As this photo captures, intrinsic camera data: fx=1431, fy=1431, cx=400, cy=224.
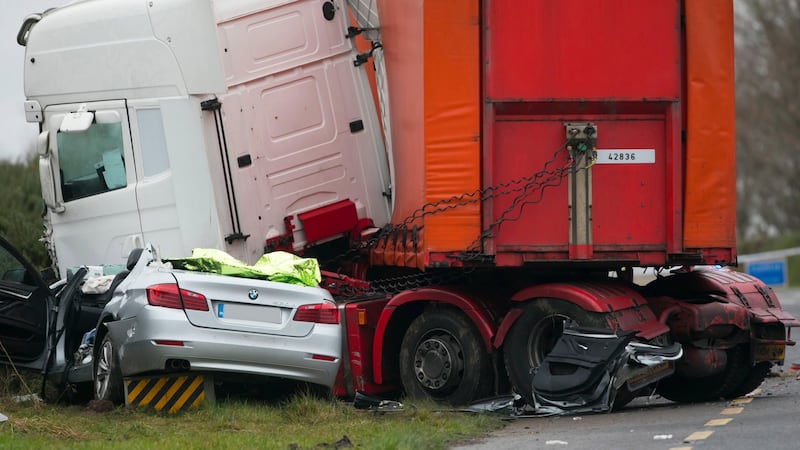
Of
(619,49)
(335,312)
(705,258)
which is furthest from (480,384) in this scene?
(619,49)

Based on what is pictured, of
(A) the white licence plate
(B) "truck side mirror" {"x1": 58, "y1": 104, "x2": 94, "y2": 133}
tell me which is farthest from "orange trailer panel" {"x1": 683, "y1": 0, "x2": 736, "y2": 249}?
(B) "truck side mirror" {"x1": 58, "y1": 104, "x2": 94, "y2": 133}

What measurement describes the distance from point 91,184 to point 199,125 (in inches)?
49.0

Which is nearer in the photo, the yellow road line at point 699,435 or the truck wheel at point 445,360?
the yellow road line at point 699,435

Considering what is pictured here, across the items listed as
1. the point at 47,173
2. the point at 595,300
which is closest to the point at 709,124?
the point at 595,300

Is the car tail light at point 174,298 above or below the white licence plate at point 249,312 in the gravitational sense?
above

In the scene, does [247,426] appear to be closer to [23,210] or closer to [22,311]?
[22,311]

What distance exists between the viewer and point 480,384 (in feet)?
35.2

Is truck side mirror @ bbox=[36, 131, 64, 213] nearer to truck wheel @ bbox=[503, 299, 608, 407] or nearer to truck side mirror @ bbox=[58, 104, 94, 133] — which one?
truck side mirror @ bbox=[58, 104, 94, 133]

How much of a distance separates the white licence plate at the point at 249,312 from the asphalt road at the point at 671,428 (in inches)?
76.8

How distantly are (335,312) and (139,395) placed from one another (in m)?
1.58

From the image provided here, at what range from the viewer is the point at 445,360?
1098cm

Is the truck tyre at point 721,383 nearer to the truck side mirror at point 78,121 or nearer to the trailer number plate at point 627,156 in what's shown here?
the trailer number plate at point 627,156

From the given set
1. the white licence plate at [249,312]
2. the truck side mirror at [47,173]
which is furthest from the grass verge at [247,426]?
the truck side mirror at [47,173]

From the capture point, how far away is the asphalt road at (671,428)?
8.44 meters
